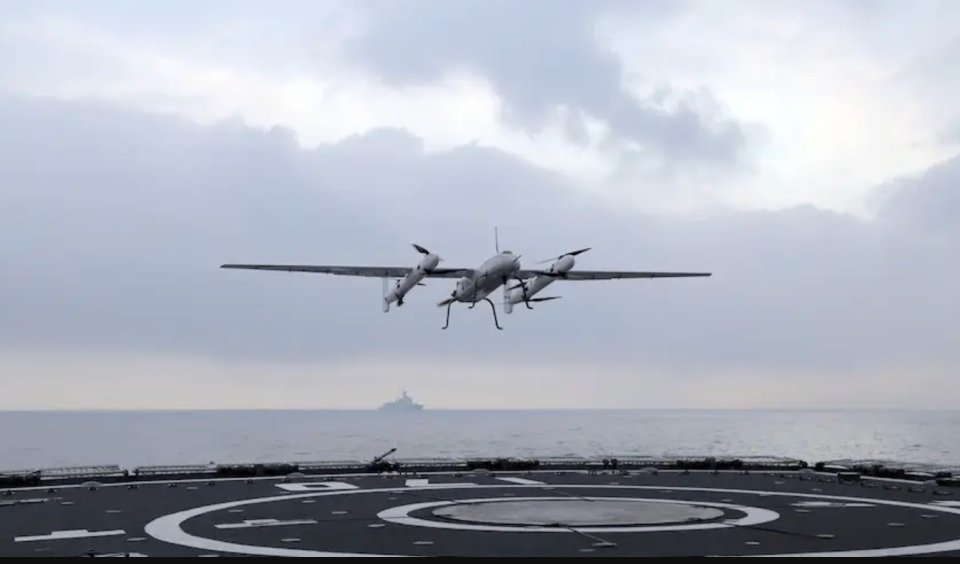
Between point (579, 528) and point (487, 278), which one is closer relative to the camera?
point (579, 528)

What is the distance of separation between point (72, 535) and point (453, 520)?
38.5 ft

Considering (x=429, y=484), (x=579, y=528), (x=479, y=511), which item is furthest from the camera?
(x=429, y=484)

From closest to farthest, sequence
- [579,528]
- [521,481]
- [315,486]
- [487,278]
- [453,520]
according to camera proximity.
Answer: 1. [579,528]
2. [453,520]
3. [487,278]
4. [315,486]
5. [521,481]

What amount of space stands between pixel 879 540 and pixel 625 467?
29.4 metres

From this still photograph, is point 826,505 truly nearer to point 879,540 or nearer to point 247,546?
point 879,540

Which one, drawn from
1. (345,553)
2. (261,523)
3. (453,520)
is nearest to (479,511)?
(453,520)

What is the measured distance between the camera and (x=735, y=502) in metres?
37.6

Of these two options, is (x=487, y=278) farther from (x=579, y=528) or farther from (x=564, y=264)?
(x=579, y=528)

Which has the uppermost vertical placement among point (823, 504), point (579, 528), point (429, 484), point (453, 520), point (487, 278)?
point (487, 278)

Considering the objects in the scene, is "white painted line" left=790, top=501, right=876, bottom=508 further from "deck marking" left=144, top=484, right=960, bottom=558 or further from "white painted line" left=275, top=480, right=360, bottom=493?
"white painted line" left=275, top=480, right=360, bottom=493

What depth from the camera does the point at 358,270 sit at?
1797 inches

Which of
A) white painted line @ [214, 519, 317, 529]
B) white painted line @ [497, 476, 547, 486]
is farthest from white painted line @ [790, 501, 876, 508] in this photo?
white painted line @ [214, 519, 317, 529]
